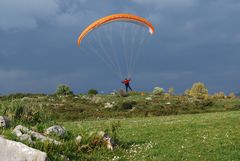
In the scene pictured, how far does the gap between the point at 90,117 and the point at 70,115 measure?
Answer: 6.79 ft

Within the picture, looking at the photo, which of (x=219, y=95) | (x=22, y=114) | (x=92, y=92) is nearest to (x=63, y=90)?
(x=92, y=92)

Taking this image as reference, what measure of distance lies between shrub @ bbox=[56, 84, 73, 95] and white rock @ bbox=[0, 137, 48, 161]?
5939cm

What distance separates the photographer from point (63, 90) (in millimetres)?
75062

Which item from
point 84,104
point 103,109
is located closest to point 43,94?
point 84,104

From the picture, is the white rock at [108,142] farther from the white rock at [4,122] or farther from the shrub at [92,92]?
the shrub at [92,92]

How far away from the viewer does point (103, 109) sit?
4969 centimetres

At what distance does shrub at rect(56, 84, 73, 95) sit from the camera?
74.5 m

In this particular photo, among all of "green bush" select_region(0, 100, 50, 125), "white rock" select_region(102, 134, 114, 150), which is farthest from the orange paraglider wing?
"white rock" select_region(102, 134, 114, 150)

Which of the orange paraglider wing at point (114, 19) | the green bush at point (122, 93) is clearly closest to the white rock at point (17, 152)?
the orange paraglider wing at point (114, 19)

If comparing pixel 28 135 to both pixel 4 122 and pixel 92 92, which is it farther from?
pixel 92 92

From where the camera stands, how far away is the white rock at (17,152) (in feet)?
47.4

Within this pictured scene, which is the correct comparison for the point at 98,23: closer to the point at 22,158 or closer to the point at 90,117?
the point at 90,117

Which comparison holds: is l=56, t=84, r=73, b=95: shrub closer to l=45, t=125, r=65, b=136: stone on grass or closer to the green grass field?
the green grass field

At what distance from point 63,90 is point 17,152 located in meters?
60.6
